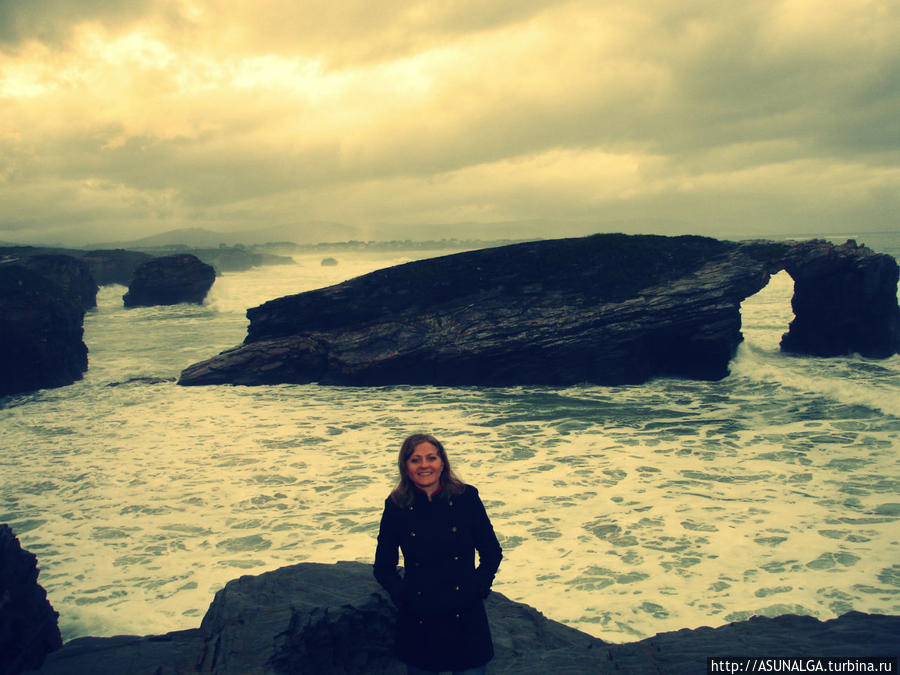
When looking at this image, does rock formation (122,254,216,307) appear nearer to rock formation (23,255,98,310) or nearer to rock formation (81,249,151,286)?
rock formation (23,255,98,310)

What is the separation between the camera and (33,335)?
18.7 metres

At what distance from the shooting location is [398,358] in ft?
59.0

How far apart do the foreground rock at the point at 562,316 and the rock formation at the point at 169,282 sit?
26.5 metres

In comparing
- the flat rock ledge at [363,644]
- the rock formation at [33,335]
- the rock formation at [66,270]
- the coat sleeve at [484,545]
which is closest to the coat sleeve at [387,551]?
the coat sleeve at [484,545]

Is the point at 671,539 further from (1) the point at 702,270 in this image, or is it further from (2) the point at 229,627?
(1) the point at 702,270

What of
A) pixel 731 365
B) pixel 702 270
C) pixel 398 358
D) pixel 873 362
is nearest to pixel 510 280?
pixel 398 358

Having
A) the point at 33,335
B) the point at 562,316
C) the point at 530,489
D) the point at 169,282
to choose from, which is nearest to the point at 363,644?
the point at 530,489

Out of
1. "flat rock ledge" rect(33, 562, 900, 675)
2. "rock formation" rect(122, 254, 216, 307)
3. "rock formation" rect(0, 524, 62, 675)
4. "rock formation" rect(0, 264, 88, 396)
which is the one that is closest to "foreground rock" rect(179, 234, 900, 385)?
"rock formation" rect(0, 264, 88, 396)

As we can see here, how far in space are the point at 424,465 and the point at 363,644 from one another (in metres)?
1.85

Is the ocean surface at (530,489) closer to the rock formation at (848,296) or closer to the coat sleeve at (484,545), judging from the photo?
the rock formation at (848,296)

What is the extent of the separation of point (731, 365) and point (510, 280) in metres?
7.03

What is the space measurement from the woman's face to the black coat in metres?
0.09

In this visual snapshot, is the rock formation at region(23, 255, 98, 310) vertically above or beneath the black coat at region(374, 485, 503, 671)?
above

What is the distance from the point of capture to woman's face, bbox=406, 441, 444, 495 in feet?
10.3
